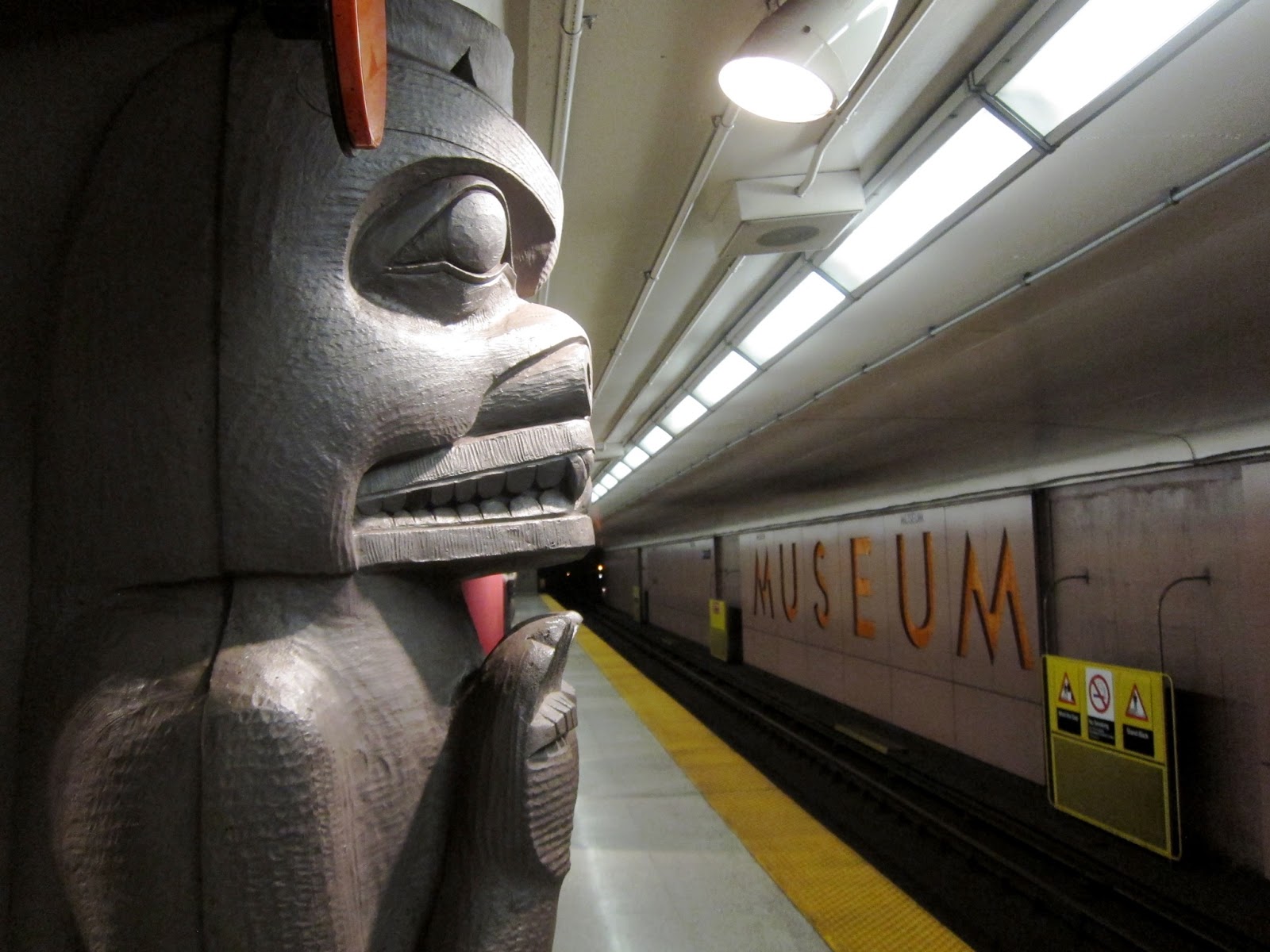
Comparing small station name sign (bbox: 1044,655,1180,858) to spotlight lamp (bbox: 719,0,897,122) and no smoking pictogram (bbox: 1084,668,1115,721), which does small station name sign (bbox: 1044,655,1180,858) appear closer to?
no smoking pictogram (bbox: 1084,668,1115,721)

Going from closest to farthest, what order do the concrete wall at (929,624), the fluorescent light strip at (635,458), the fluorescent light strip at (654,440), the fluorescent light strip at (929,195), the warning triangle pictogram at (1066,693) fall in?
the fluorescent light strip at (929,195), the warning triangle pictogram at (1066,693), the concrete wall at (929,624), the fluorescent light strip at (654,440), the fluorescent light strip at (635,458)

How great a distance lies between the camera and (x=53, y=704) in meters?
1.01

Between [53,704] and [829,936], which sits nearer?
[53,704]

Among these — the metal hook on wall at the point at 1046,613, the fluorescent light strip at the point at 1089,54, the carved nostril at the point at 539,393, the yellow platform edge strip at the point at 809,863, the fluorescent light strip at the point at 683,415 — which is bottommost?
the yellow platform edge strip at the point at 809,863

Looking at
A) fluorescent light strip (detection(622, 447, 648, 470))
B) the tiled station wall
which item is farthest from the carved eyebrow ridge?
fluorescent light strip (detection(622, 447, 648, 470))

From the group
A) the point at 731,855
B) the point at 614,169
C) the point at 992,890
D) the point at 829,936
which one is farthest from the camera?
the point at 992,890

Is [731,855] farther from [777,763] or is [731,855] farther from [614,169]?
[777,763]

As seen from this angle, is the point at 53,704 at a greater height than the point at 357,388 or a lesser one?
lesser

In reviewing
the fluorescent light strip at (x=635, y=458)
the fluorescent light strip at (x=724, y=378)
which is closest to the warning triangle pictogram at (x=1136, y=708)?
the fluorescent light strip at (x=724, y=378)

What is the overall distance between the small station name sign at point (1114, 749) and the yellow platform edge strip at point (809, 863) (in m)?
2.24

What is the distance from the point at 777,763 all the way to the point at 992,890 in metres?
3.12

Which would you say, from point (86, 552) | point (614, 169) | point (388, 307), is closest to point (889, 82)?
point (614, 169)

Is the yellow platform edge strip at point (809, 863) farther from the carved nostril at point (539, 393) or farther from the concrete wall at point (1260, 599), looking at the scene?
the carved nostril at point (539, 393)

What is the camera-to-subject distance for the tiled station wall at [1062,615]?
14.7ft
